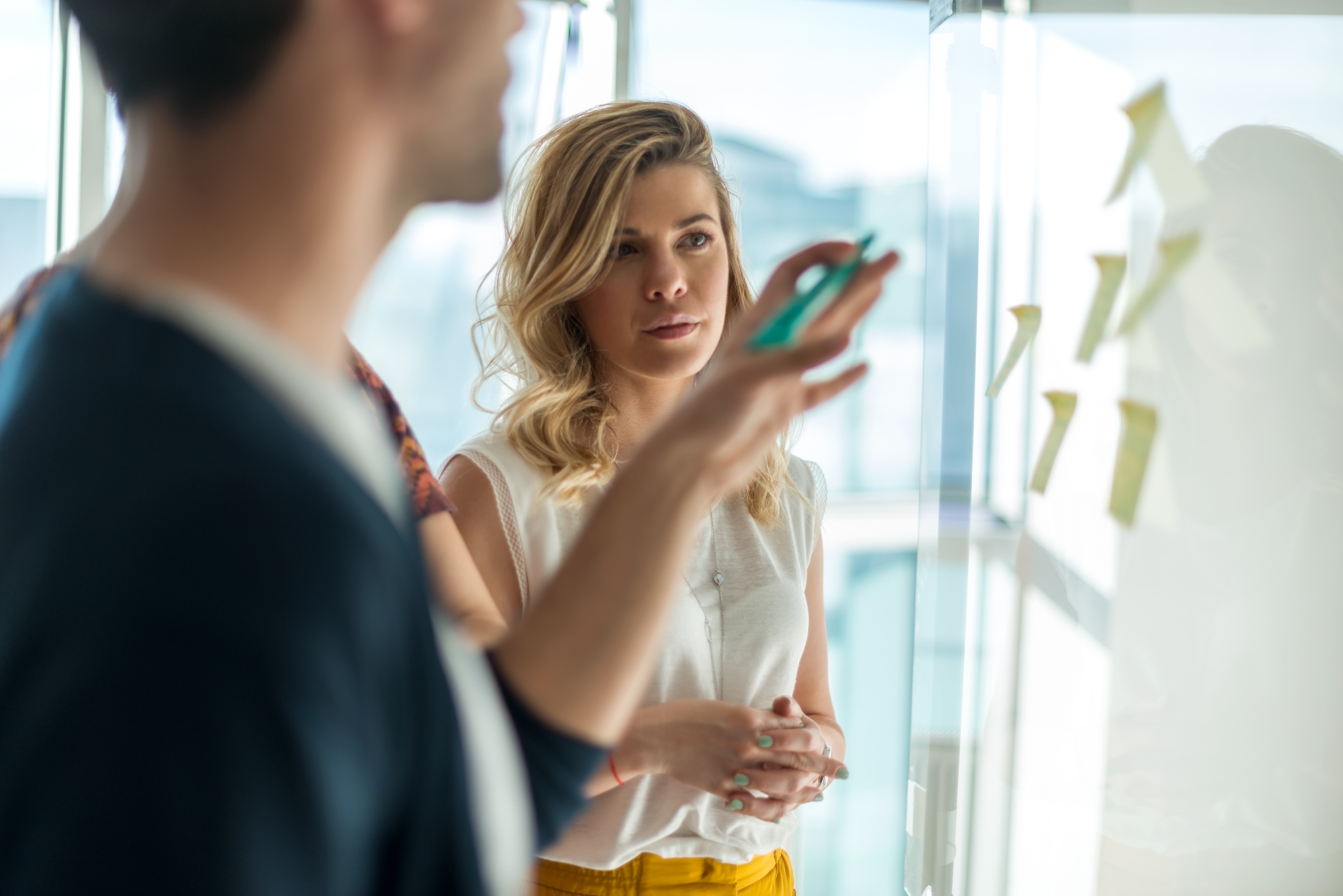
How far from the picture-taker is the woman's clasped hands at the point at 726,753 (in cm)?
118

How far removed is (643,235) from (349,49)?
0.97m

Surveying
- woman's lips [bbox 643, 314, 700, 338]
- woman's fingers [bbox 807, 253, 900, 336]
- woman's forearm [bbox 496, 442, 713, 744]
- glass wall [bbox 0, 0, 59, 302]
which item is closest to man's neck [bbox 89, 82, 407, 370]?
woman's forearm [bbox 496, 442, 713, 744]

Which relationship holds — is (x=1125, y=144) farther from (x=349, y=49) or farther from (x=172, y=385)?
(x=172, y=385)

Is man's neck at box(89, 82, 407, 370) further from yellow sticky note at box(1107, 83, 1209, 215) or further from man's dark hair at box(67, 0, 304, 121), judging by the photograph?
yellow sticky note at box(1107, 83, 1209, 215)

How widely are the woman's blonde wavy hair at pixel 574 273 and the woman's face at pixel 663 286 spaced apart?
0.02 meters

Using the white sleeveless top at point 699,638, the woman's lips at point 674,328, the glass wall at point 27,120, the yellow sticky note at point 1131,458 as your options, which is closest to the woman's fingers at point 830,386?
the white sleeveless top at point 699,638

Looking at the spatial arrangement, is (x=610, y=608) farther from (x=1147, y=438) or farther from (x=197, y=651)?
(x=1147, y=438)

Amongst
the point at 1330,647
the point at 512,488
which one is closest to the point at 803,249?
the point at 512,488

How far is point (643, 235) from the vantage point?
1.38 m

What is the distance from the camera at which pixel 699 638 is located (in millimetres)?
1300

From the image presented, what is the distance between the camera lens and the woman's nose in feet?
4.42

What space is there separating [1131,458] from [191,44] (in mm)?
1271

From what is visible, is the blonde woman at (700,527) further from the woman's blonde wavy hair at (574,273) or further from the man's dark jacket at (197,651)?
the man's dark jacket at (197,651)

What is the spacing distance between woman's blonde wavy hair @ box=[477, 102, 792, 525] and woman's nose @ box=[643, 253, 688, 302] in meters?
0.06
